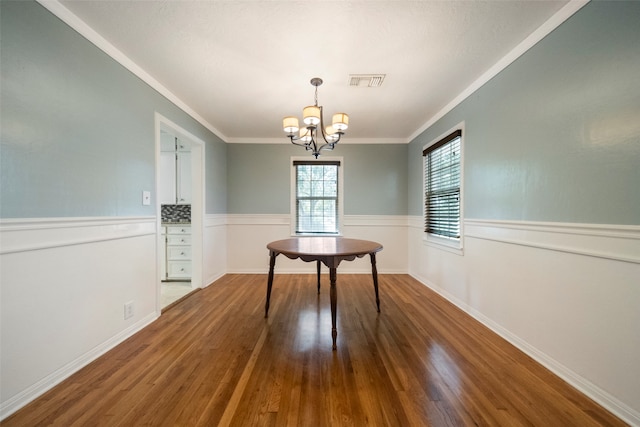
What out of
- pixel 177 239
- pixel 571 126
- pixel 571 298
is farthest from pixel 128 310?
pixel 571 126

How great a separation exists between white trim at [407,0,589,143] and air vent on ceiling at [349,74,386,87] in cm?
92

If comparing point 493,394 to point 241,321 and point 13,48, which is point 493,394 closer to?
point 241,321

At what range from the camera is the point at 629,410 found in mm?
1160

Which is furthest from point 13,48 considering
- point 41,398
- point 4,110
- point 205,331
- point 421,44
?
point 421,44

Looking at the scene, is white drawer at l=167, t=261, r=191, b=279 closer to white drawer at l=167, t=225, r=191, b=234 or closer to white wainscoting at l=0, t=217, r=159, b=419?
white drawer at l=167, t=225, r=191, b=234

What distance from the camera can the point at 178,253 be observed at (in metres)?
3.62

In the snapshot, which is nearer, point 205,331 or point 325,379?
point 325,379

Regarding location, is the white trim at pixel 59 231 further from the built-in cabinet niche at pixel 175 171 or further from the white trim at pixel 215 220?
the built-in cabinet niche at pixel 175 171

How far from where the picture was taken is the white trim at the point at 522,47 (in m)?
1.44

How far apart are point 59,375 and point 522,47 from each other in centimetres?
382

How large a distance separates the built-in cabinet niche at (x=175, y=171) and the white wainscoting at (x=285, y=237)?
0.81m

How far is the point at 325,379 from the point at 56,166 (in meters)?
2.09

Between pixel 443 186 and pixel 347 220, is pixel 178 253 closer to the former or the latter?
pixel 347 220

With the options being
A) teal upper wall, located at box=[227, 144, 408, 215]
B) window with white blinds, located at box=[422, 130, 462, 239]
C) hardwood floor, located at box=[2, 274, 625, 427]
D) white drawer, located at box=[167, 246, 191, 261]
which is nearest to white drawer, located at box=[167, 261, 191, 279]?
white drawer, located at box=[167, 246, 191, 261]
